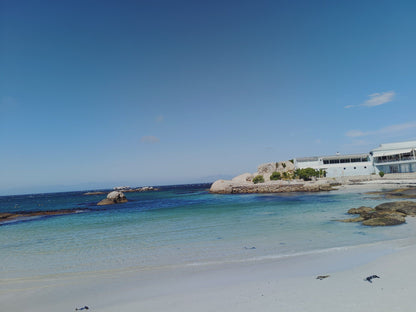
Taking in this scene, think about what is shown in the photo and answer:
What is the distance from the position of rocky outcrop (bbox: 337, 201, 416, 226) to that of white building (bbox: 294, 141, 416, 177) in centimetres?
4412

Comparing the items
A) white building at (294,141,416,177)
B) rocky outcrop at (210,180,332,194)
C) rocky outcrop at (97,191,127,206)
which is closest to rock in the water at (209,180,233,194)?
rocky outcrop at (210,180,332,194)

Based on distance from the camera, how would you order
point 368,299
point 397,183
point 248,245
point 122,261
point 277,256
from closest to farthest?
1. point 368,299
2. point 277,256
3. point 122,261
4. point 248,245
5. point 397,183

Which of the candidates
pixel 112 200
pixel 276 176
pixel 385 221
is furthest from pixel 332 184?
pixel 112 200

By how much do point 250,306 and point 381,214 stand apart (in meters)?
15.4

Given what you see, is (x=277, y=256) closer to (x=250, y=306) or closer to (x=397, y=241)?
(x=250, y=306)

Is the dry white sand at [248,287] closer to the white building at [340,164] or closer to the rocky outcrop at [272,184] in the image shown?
the rocky outcrop at [272,184]

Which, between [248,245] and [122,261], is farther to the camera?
[248,245]

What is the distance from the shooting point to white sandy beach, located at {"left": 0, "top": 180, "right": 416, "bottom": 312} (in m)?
6.16

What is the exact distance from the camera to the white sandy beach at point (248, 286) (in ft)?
20.2

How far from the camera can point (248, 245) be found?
12445mm

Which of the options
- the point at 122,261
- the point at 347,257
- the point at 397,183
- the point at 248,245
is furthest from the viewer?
the point at 397,183

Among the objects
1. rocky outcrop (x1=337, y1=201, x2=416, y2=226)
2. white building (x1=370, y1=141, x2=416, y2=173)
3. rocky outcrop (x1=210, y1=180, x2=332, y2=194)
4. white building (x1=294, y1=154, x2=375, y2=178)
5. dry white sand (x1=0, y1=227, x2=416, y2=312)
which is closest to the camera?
dry white sand (x1=0, y1=227, x2=416, y2=312)

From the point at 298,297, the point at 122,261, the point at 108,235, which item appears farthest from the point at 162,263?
the point at 108,235

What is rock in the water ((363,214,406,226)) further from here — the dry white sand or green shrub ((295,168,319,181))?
green shrub ((295,168,319,181))
